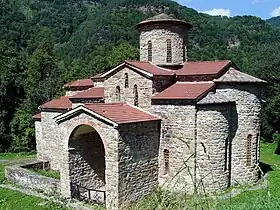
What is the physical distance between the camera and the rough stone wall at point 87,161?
50.1 feet

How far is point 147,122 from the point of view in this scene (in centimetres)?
1474

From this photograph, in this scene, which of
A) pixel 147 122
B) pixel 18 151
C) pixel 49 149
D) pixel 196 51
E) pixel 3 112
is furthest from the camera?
pixel 196 51

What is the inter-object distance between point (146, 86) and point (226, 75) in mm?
3660

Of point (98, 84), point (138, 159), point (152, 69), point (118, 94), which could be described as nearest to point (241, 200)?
point (138, 159)

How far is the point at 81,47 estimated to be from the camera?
89.5 meters

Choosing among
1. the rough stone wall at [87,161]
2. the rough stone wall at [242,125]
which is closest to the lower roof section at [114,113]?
the rough stone wall at [87,161]

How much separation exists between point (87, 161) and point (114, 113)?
10.4 feet

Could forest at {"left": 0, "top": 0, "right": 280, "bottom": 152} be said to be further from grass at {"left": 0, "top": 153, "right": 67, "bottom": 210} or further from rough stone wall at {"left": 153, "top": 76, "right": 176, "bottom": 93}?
rough stone wall at {"left": 153, "top": 76, "right": 176, "bottom": 93}

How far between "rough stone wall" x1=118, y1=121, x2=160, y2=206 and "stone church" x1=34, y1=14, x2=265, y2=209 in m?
0.04

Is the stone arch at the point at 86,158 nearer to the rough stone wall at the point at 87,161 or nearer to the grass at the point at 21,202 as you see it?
the rough stone wall at the point at 87,161

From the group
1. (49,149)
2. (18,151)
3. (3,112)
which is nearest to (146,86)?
(49,149)

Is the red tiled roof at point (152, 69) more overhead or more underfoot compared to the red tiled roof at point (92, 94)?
more overhead

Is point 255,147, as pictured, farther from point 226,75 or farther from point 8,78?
point 8,78

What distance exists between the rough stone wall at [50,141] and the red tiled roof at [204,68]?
784 centimetres
